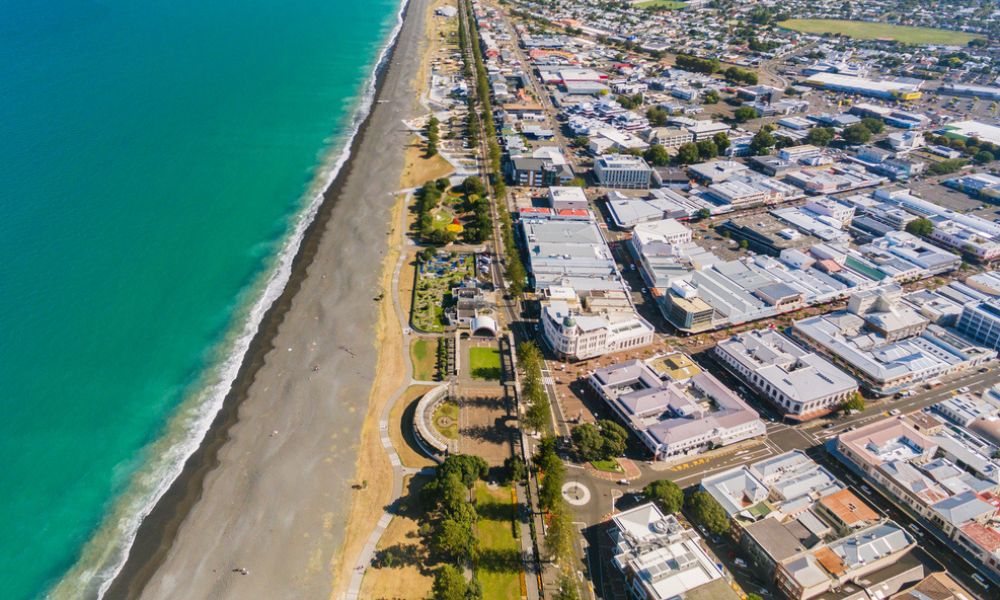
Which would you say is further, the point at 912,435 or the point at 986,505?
the point at 912,435

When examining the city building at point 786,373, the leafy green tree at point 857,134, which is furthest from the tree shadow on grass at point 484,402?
the leafy green tree at point 857,134

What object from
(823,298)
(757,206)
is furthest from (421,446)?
(757,206)

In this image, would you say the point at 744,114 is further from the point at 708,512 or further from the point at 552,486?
the point at 552,486

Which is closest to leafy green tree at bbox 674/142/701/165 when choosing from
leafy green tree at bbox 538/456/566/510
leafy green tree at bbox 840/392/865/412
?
leafy green tree at bbox 840/392/865/412

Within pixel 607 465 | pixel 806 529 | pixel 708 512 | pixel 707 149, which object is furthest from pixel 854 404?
pixel 707 149

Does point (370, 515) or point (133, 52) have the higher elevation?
point (133, 52)

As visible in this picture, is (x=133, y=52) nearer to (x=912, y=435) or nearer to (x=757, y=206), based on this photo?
(x=757, y=206)
